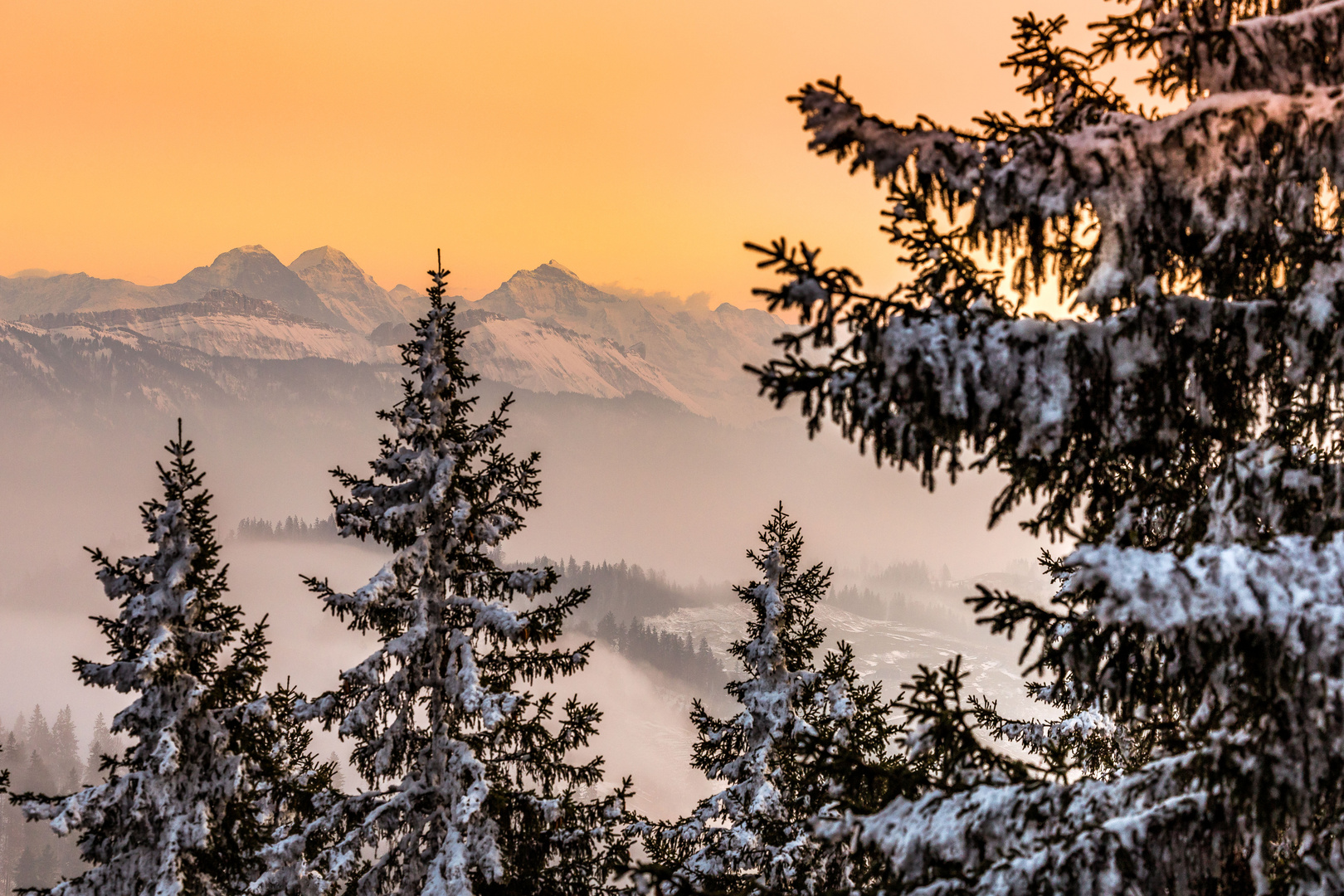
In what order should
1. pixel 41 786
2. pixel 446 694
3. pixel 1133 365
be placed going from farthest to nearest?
pixel 41 786, pixel 446 694, pixel 1133 365

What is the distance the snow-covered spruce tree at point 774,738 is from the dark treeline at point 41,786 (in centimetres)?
8085

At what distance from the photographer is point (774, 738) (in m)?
12.9

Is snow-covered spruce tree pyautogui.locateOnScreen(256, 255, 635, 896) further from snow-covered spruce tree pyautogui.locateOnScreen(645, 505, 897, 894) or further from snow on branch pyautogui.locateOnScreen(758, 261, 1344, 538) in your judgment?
snow on branch pyautogui.locateOnScreen(758, 261, 1344, 538)

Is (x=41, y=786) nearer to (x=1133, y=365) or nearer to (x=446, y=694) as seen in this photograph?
(x=446, y=694)

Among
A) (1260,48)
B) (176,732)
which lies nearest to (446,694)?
(176,732)

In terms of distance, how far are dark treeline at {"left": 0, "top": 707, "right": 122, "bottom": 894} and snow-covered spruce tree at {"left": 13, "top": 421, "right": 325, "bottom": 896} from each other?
3059 inches

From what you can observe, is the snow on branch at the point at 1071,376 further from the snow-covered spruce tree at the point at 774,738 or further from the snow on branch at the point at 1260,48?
the snow-covered spruce tree at the point at 774,738

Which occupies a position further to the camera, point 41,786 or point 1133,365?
point 41,786

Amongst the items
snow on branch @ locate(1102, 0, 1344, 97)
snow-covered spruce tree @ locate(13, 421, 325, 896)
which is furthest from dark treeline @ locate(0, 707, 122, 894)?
snow on branch @ locate(1102, 0, 1344, 97)

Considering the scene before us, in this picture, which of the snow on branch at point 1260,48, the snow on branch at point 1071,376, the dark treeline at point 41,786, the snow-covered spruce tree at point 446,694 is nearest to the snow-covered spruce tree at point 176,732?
the snow-covered spruce tree at point 446,694

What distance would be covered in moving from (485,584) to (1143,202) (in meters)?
9.48

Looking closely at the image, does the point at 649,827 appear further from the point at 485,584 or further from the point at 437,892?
the point at 485,584

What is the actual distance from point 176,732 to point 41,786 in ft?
586

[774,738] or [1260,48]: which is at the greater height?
[1260,48]
